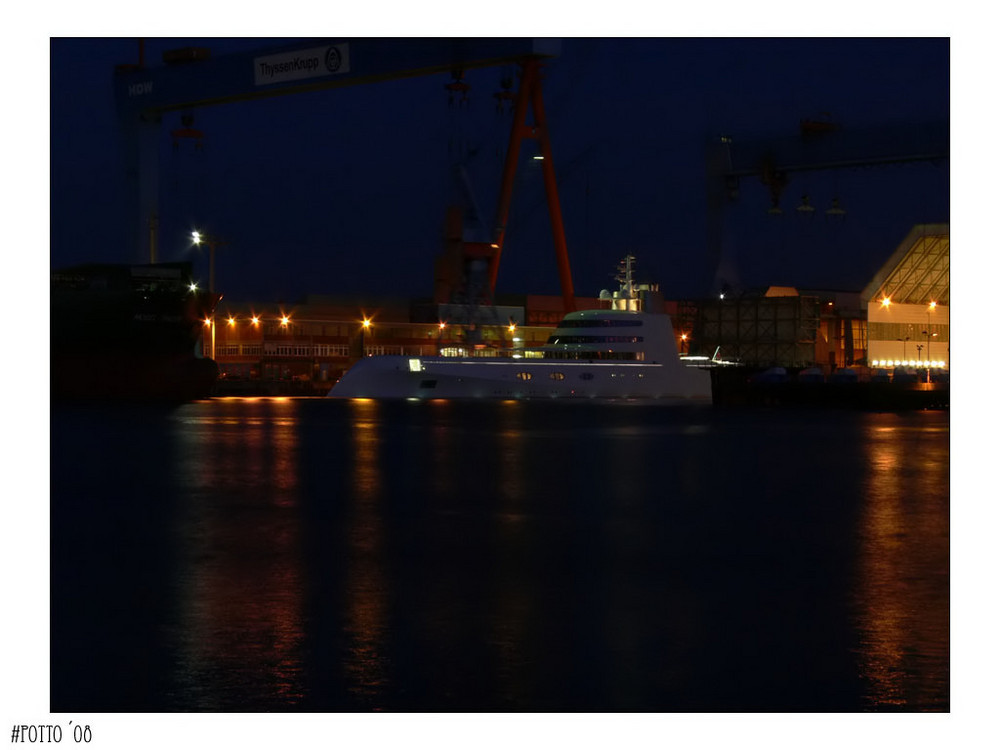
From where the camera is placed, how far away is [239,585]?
11469mm

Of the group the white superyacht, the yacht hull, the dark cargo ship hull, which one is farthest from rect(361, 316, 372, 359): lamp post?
the dark cargo ship hull

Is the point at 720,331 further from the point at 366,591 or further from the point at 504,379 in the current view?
the point at 366,591

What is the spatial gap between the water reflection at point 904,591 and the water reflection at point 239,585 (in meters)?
→ 3.82

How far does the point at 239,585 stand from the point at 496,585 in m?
2.30

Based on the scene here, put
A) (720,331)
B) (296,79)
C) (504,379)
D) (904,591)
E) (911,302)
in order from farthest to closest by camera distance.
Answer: (720,331) → (911,302) → (504,379) → (296,79) → (904,591)

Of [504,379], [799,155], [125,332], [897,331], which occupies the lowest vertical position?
[504,379]

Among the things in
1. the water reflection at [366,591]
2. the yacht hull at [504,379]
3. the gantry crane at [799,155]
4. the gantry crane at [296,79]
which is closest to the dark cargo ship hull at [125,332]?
the gantry crane at [296,79]

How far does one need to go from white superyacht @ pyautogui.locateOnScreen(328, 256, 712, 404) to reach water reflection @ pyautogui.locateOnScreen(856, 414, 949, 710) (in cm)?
4000

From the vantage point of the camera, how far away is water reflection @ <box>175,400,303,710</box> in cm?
804

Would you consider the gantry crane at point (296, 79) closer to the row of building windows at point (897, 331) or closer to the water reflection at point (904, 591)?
the row of building windows at point (897, 331)

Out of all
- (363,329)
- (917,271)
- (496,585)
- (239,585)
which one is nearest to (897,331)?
(917,271)

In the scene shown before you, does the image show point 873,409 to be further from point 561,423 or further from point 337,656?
point 337,656
